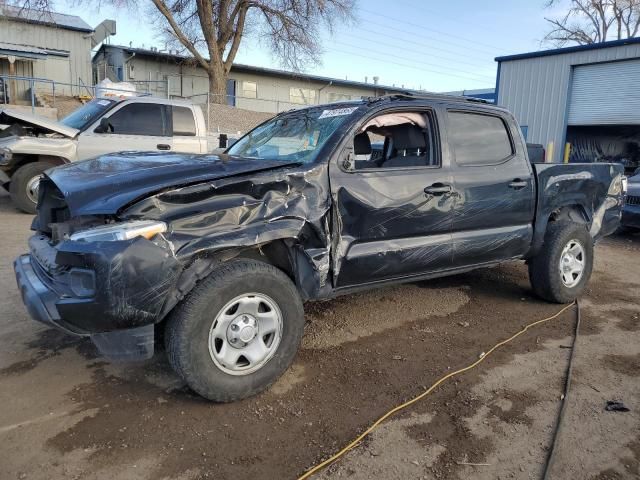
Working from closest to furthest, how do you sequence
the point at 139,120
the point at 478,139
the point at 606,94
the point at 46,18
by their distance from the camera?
1. the point at 478,139
2. the point at 139,120
3. the point at 606,94
4. the point at 46,18

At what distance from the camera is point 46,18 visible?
25688mm

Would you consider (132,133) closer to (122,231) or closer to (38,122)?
(38,122)

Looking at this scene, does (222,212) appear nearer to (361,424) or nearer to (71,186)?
(71,186)

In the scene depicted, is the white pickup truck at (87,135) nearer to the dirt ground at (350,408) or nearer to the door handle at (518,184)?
the dirt ground at (350,408)

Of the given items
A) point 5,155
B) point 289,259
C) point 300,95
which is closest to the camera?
point 289,259

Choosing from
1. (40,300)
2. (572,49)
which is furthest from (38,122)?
(572,49)

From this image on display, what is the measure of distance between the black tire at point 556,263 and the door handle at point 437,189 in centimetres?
153

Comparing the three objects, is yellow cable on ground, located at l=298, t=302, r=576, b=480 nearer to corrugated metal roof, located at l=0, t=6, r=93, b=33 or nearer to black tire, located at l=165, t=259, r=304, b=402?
black tire, located at l=165, t=259, r=304, b=402

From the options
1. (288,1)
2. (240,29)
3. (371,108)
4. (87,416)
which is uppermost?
(288,1)

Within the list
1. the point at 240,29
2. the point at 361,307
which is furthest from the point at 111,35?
the point at 361,307

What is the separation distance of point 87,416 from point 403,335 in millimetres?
2426

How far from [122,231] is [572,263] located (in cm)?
434

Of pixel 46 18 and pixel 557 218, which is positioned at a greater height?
pixel 46 18

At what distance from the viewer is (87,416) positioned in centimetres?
296
